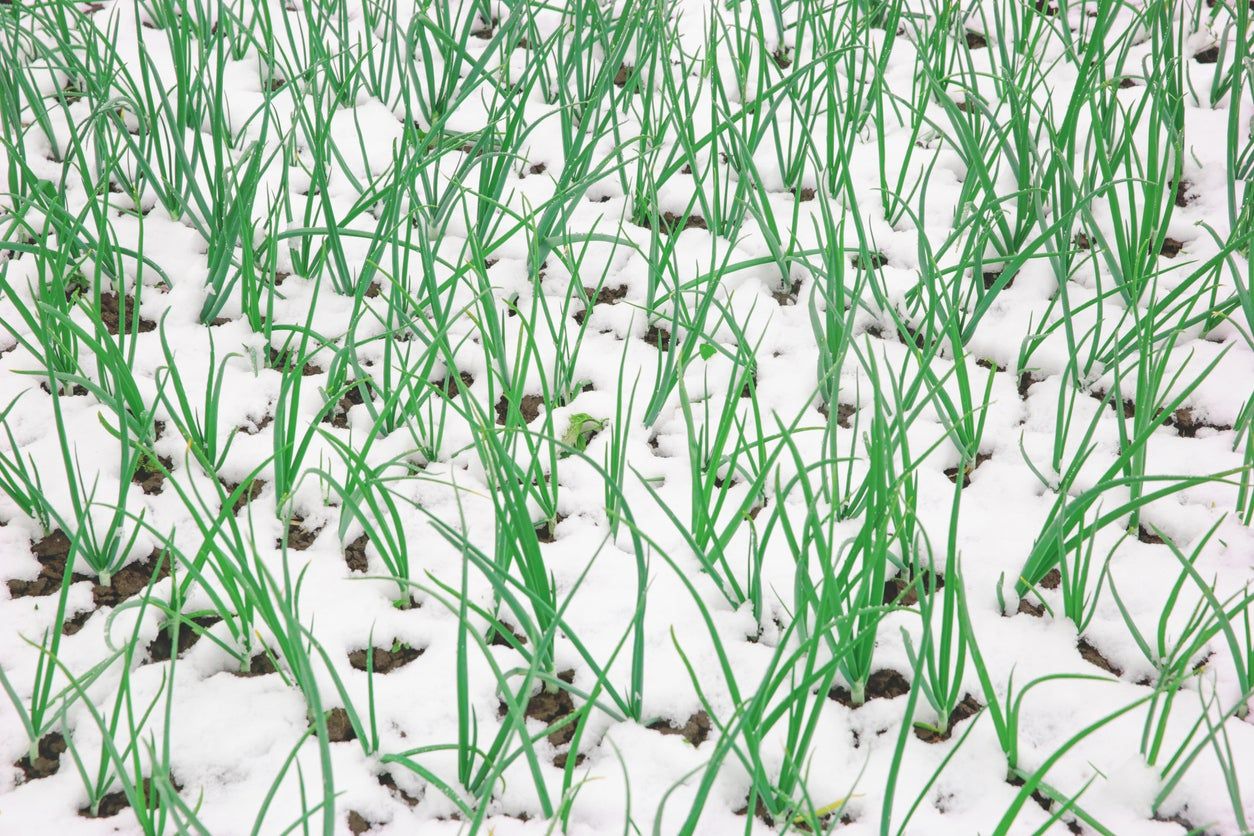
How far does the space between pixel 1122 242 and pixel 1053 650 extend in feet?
2.63

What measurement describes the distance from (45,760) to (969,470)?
1.36 meters

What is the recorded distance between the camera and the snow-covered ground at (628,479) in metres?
1.14

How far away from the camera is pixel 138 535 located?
56.4 inches

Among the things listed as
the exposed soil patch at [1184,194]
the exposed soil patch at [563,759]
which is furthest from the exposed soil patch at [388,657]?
the exposed soil patch at [1184,194]

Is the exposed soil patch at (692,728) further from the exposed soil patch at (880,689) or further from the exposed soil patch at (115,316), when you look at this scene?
the exposed soil patch at (115,316)

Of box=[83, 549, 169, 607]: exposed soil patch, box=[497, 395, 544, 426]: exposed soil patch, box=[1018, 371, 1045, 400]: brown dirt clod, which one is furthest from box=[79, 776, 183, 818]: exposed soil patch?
box=[1018, 371, 1045, 400]: brown dirt clod

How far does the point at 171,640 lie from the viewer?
1.32 meters

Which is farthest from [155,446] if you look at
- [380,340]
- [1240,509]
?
[1240,509]

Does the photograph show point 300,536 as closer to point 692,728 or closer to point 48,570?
point 48,570

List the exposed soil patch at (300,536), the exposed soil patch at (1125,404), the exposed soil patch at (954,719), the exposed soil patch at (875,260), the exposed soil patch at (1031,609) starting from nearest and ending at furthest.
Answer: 1. the exposed soil patch at (954,719)
2. the exposed soil patch at (1031,609)
3. the exposed soil patch at (300,536)
4. the exposed soil patch at (1125,404)
5. the exposed soil patch at (875,260)

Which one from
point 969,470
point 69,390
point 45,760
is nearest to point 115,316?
point 69,390

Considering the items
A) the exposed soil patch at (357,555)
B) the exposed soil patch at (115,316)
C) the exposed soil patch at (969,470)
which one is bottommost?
the exposed soil patch at (357,555)

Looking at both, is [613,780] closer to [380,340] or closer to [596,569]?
[596,569]

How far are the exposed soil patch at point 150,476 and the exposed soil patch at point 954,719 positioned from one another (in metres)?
1.19
